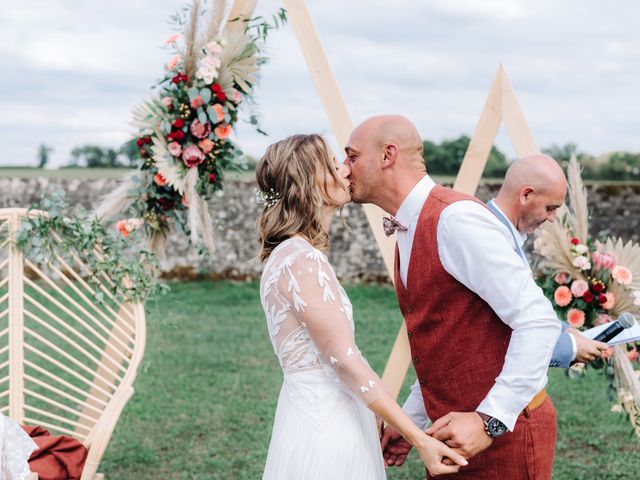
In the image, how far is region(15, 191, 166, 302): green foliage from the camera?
3346mm

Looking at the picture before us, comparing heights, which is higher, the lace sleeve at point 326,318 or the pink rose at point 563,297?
the lace sleeve at point 326,318

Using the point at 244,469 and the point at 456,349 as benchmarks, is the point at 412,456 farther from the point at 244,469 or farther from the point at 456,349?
the point at 456,349

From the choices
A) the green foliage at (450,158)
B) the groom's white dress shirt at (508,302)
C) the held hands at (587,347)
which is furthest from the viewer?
the green foliage at (450,158)

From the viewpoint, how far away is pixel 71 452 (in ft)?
9.87

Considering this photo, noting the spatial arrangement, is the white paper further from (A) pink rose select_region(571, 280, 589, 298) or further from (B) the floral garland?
(B) the floral garland

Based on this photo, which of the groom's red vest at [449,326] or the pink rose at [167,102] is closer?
the groom's red vest at [449,326]

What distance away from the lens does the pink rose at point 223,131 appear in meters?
3.73

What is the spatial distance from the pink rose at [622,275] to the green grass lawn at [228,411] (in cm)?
73


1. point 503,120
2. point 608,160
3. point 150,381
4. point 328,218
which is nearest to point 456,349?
point 328,218

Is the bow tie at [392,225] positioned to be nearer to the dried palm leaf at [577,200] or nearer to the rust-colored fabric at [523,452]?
the rust-colored fabric at [523,452]

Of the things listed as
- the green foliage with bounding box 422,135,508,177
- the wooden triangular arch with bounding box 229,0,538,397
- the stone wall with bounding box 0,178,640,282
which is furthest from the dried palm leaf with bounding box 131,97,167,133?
the green foliage with bounding box 422,135,508,177

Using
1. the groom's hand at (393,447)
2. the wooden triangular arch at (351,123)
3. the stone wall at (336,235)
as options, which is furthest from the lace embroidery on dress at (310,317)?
the stone wall at (336,235)

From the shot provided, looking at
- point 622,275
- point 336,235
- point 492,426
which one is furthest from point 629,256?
point 336,235

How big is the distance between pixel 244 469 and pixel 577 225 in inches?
97.0
